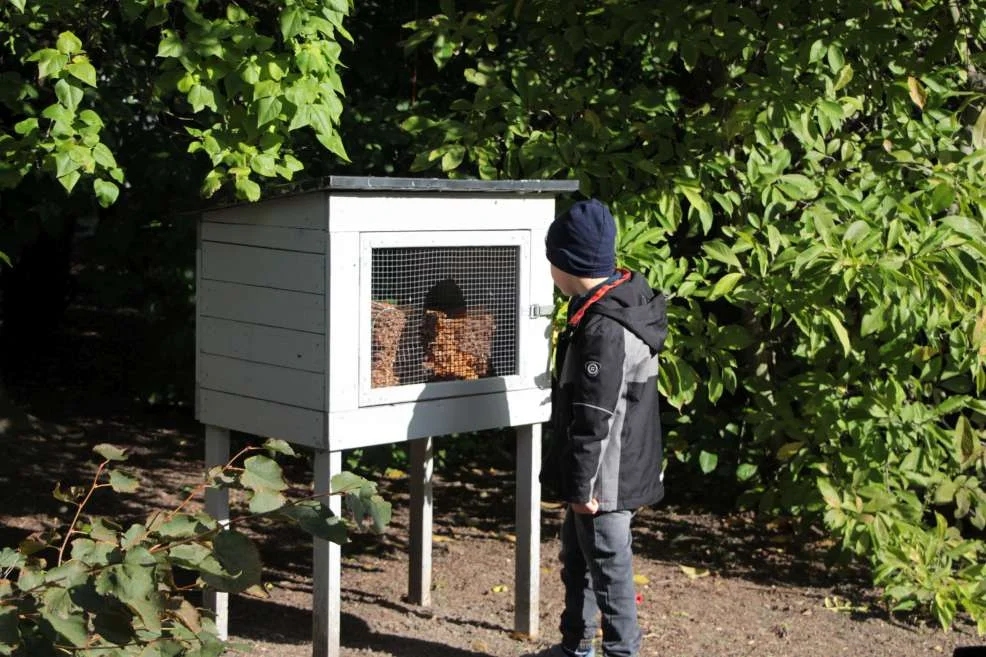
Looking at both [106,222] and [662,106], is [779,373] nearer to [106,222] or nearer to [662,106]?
[662,106]

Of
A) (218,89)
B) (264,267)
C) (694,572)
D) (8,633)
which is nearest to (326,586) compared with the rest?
(264,267)

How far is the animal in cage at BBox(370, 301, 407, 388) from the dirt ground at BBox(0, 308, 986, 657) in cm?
93

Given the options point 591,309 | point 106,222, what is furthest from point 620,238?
point 106,222

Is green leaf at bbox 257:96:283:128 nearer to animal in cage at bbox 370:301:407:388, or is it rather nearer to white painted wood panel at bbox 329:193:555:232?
white painted wood panel at bbox 329:193:555:232

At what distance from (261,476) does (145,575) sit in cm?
37

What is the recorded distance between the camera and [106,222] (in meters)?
7.12

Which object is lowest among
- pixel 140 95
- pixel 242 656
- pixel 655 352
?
pixel 242 656

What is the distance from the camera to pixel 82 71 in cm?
391

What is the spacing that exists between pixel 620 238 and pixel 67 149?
201 centimetres

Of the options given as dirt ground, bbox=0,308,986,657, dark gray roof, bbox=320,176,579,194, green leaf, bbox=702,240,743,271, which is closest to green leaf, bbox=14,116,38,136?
dark gray roof, bbox=320,176,579,194

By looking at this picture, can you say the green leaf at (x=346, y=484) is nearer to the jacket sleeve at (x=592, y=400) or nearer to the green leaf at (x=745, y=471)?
the jacket sleeve at (x=592, y=400)

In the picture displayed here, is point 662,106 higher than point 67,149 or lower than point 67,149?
higher

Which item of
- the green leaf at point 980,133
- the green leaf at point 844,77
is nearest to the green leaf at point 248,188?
the green leaf at point 844,77

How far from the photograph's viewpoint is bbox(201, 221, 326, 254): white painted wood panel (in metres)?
3.98
